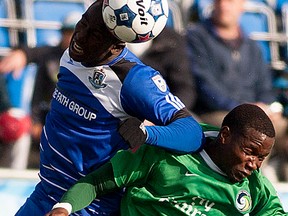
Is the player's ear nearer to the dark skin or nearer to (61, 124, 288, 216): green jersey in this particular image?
(61, 124, 288, 216): green jersey

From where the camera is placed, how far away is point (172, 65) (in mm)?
8383

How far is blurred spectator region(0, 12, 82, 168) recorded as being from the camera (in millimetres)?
8641

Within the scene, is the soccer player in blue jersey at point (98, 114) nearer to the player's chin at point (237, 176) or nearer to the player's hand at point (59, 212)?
the player's chin at point (237, 176)

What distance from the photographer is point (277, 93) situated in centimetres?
902

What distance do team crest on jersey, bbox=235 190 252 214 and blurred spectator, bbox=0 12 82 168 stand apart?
172 inches

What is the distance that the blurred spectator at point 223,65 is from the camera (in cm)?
850

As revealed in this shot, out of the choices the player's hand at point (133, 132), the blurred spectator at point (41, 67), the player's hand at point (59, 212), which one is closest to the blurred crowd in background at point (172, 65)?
the blurred spectator at point (41, 67)

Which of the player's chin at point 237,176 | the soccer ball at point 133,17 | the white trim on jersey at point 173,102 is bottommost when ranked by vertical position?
the player's chin at point 237,176

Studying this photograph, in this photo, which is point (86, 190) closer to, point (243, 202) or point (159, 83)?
point (159, 83)

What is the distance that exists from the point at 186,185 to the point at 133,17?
80 centimetres

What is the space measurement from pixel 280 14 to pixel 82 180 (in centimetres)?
538

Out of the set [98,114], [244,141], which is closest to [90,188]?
[98,114]

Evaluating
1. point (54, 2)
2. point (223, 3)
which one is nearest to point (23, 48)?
point (54, 2)

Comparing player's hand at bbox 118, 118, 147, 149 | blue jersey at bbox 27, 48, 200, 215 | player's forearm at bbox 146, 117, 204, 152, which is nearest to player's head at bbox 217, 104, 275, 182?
player's forearm at bbox 146, 117, 204, 152
